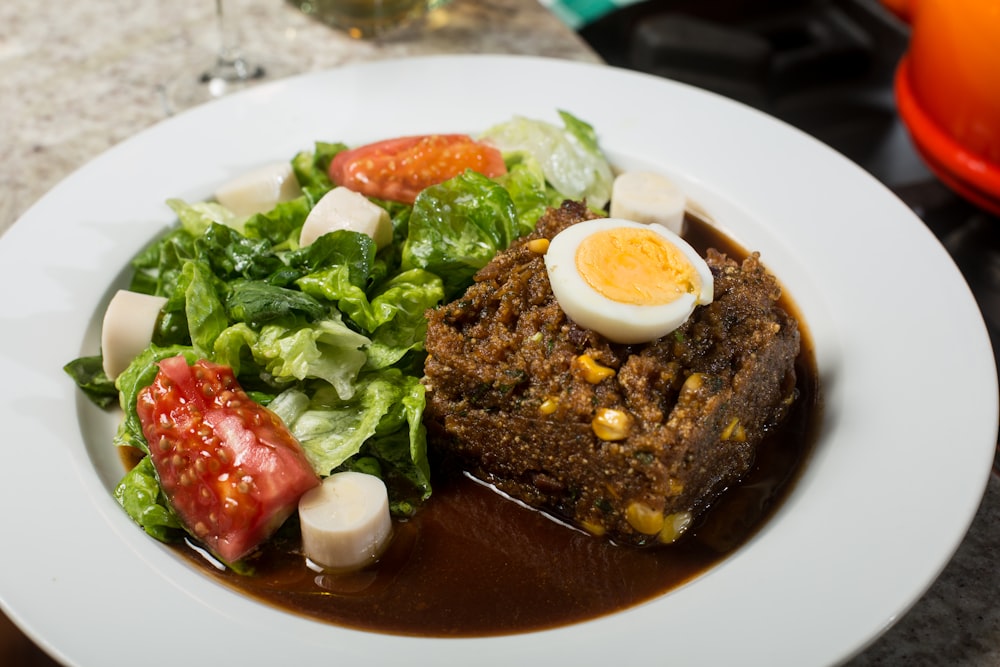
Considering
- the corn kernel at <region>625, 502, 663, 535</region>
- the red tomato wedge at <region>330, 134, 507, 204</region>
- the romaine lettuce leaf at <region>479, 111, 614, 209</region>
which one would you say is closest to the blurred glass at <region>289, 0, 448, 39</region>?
the romaine lettuce leaf at <region>479, 111, 614, 209</region>

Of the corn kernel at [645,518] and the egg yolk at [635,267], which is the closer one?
the corn kernel at [645,518]

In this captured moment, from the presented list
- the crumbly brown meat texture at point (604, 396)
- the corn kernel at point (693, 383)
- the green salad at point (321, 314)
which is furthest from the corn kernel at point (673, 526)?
the green salad at point (321, 314)

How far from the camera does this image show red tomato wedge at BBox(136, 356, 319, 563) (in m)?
2.56

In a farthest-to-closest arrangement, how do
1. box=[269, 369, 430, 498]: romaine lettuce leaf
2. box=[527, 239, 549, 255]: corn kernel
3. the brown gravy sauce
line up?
box=[527, 239, 549, 255]: corn kernel
box=[269, 369, 430, 498]: romaine lettuce leaf
the brown gravy sauce

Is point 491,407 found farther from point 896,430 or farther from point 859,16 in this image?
point 859,16

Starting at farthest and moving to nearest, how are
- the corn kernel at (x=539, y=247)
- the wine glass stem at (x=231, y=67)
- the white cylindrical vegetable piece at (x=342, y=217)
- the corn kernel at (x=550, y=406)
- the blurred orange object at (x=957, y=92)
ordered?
the wine glass stem at (x=231, y=67), the blurred orange object at (x=957, y=92), the white cylindrical vegetable piece at (x=342, y=217), the corn kernel at (x=539, y=247), the corn kernel at (x=550, y=406)

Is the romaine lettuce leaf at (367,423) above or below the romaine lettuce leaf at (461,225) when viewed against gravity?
below

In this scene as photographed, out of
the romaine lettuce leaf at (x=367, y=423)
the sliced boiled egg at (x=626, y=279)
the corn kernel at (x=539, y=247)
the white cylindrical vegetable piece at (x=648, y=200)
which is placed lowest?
the romaine lettuce leaf at (x=367, y=423)

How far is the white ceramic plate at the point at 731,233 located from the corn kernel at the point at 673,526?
0.69 feet

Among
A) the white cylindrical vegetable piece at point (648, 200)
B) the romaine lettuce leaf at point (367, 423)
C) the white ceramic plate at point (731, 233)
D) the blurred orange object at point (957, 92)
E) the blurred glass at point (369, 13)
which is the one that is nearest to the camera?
the white ceramic plate at point (731, 233)

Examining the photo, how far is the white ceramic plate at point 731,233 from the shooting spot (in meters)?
2.22

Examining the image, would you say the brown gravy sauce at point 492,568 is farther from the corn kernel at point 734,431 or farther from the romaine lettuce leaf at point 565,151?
the romaine lettuce leaf at point 565,151

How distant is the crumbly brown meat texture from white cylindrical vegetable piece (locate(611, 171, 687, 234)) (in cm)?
58

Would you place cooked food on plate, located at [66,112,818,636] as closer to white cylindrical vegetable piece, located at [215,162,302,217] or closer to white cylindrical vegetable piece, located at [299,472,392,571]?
white cylindrical vegetable piece, located at [299,472,392,571]
